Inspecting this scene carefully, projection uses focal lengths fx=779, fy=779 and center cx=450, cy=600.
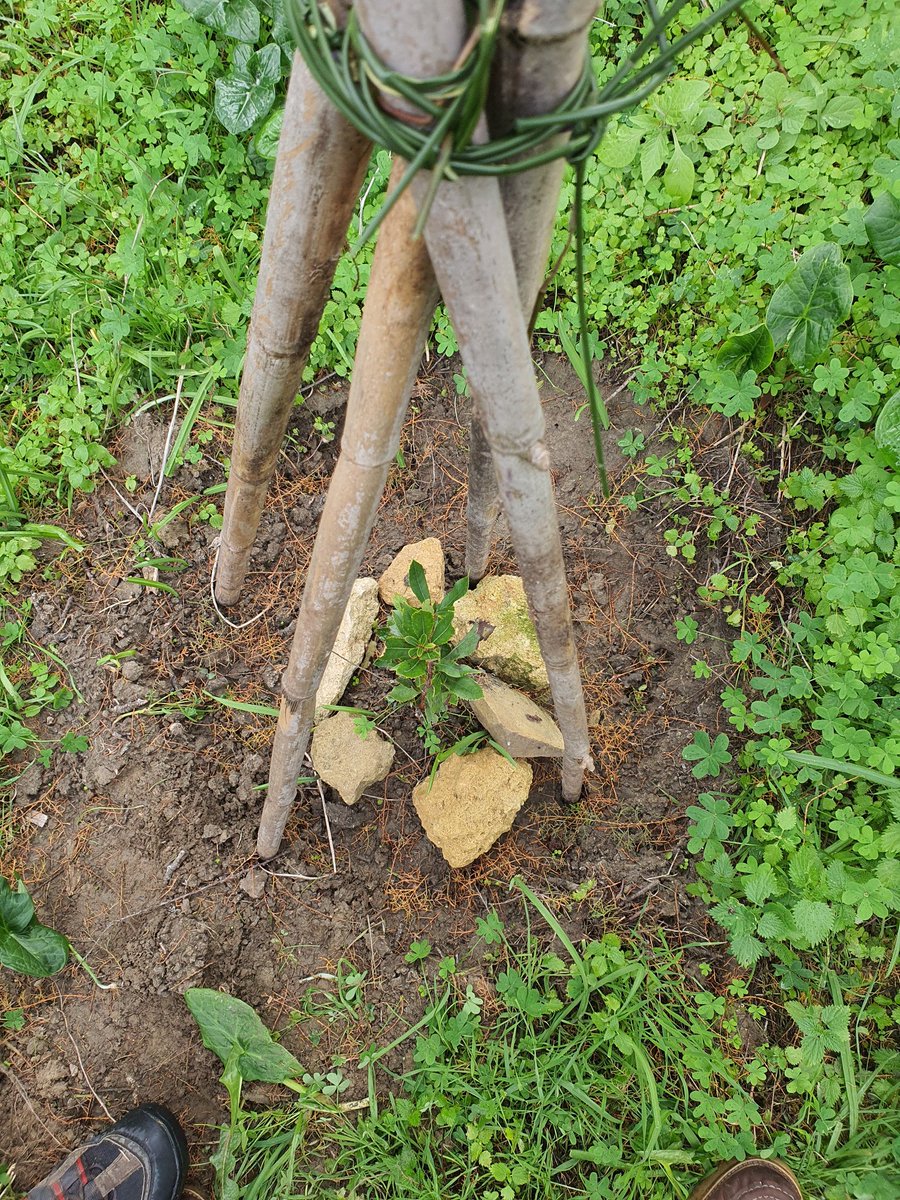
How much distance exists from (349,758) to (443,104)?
1677mm

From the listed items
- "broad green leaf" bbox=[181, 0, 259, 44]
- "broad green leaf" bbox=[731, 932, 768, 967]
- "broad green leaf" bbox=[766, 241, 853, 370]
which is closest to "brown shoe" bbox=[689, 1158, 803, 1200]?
"broad green leaf" bbox=[731, 932, 768, 967]

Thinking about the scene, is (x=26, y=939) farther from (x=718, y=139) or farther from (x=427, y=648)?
(x=718, y=139)

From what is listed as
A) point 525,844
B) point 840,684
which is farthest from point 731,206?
point 525,844

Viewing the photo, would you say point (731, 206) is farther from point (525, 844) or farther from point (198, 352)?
point (525, 844)

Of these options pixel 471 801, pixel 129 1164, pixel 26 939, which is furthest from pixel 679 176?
pixel 129 1164

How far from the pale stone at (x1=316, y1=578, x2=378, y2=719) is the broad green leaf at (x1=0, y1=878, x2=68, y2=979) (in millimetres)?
891

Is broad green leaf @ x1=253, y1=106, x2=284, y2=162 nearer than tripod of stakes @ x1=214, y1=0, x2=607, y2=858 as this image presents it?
No

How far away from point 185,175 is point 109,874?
7.48 ft

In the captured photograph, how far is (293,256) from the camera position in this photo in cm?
135

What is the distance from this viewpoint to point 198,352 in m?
2.62

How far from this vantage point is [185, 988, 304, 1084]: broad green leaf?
1.96 meters

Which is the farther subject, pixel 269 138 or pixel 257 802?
pixel 269 138

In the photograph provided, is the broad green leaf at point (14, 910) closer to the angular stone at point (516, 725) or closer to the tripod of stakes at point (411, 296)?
the tripod of stakes at point (411, 296)

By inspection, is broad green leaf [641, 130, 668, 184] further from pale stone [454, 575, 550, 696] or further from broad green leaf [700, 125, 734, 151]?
pale stone [454, 575, 550, 696]
